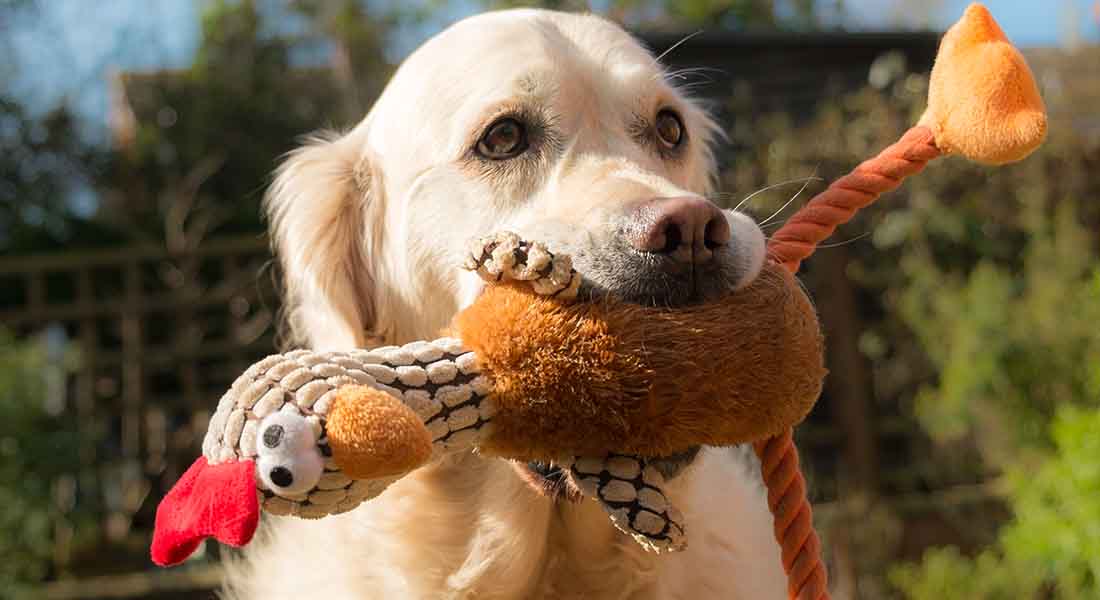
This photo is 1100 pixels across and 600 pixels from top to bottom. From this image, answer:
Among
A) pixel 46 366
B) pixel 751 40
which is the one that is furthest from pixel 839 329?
pixel 46 366

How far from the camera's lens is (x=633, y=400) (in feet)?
5.50

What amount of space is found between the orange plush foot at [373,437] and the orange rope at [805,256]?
76 centimetres

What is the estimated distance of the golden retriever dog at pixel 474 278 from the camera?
7.90 feet

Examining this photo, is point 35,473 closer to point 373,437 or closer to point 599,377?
point 599,377

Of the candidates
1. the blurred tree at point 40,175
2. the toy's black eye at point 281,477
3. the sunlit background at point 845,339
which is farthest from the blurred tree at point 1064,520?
the blurred tree at point 40,175

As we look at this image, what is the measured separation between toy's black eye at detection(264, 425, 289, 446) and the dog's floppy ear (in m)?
1.30

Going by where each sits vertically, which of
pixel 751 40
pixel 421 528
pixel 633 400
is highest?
pixel 633 400

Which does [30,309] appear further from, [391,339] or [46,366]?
[391,339]

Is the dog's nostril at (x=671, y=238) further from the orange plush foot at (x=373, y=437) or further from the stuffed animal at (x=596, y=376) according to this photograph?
the orange plush foot at (x=373, y=437)

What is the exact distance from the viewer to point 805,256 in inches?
81.7

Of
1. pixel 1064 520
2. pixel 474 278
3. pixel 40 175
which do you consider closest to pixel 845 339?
pixel 1064 520

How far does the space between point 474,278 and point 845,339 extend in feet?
16.4

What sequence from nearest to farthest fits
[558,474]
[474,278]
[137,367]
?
1. [558,474]
2. [474,278]
3. [137,367]

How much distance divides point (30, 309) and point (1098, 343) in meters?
6.48
